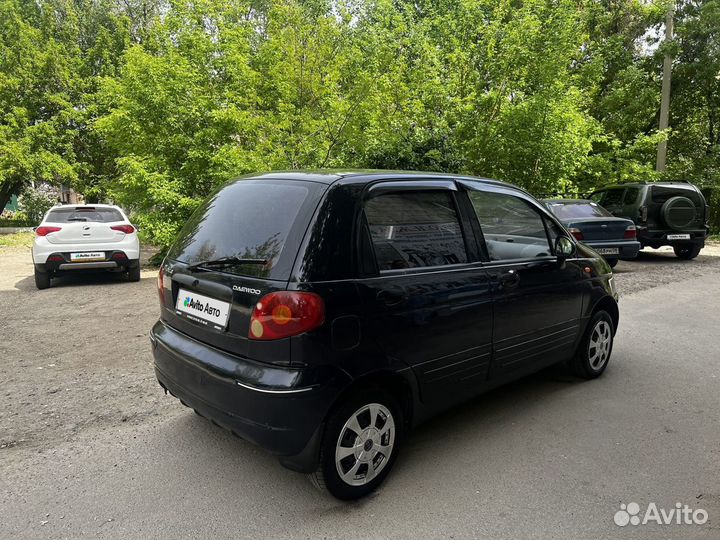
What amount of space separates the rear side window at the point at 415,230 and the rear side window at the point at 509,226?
0.29 meters

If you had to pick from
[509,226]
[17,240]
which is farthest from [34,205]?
[509,226]

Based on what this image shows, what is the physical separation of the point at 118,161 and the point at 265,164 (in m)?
3.31

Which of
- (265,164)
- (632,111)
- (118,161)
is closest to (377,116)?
(265,164)

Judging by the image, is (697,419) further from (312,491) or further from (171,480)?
(171,480)

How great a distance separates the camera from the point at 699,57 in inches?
735

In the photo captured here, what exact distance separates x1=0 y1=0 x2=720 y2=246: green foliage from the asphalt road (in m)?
7.73

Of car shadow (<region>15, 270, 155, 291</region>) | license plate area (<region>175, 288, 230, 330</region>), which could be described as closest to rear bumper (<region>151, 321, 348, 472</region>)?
license plate area (<region>175, 288, 230, 330</region>)

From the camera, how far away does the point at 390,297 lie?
9.14 ft

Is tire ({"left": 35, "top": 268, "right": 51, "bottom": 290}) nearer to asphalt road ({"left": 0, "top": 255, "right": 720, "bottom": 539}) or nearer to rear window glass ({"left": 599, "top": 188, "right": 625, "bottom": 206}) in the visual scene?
asphalt road ({"left": 0, "top": 255, "right": 720, "bottom": 539})

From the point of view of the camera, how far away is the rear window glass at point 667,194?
11672 mm

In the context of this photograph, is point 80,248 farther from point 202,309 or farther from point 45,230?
point 202,309

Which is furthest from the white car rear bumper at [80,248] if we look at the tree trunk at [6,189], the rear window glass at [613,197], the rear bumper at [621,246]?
the tree trunk at [6,189]

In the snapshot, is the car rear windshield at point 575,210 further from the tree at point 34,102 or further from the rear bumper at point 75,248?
the tree at point 34,102

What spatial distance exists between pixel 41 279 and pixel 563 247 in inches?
336
